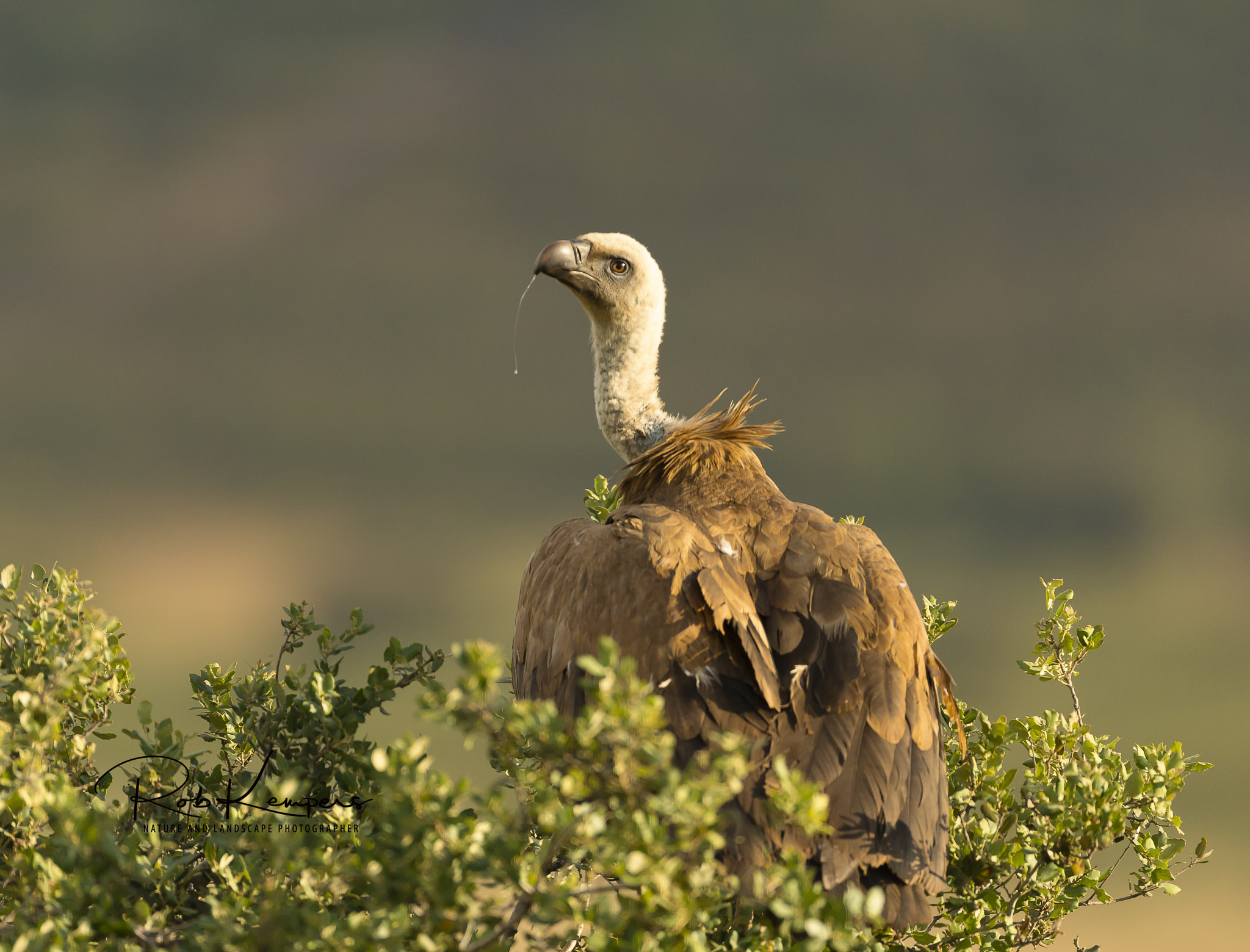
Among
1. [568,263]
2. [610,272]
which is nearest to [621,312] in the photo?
[610,272]

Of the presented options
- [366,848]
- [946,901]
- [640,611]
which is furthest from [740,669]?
[366,848]

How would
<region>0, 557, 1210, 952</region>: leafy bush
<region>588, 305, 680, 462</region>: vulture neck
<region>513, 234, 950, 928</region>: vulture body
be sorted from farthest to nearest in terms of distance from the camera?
1. <region>588, 305, 680, 462</region>: vulture neck
2. <region>513, 234, 950, 928</region>: vulture body
3. <region>0, 557, 1210, 952</region>: leafy bush

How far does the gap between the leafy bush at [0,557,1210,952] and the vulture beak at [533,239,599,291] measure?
289cm

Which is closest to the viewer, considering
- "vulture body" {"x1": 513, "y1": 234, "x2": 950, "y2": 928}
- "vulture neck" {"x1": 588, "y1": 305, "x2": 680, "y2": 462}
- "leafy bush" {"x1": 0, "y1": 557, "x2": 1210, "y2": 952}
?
"leafy bush" {"x1": 0, "y1": 557, "x2": 1210, "y2": 952}

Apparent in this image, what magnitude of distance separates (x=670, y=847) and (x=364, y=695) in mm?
2267

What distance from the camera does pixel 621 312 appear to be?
20.4 ft

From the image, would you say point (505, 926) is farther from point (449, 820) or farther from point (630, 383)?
point (630, 383)

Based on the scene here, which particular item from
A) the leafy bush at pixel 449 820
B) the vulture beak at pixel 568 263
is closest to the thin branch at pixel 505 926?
the leafy bush at pixel 449 820

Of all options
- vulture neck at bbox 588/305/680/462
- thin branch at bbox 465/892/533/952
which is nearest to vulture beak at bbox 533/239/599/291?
vulture neck at bbox 588/305/680/462

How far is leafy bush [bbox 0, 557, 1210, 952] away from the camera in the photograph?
2.16 metres

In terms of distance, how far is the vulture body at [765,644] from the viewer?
3406 millimetres

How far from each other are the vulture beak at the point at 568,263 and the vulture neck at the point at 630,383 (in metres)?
0.31

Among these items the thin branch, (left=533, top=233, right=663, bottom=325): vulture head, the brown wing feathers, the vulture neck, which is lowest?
the thin branch

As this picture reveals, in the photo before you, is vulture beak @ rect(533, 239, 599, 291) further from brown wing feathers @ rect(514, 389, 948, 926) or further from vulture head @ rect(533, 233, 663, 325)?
brown wing feathers @ rect(514, 389, 948, 926)
